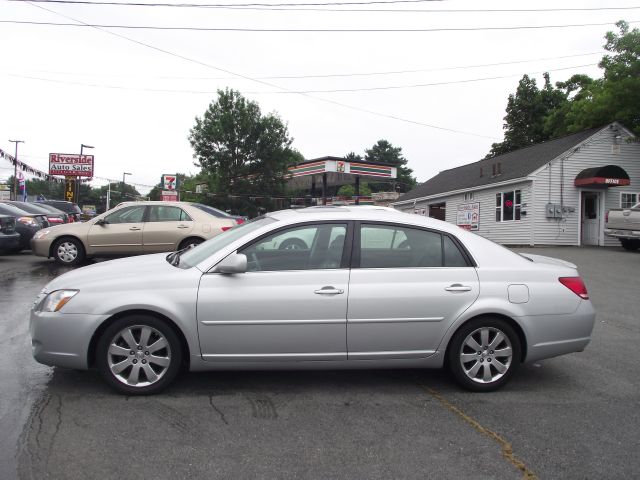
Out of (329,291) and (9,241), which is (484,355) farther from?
(9,241)

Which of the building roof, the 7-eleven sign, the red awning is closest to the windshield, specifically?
Answer: the building roof

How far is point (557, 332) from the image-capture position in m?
4.46

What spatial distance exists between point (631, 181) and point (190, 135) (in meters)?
33.0

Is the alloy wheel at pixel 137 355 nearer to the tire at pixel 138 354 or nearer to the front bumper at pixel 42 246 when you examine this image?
the tire at pixel 138 354

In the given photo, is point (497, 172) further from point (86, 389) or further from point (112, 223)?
point (86, 389)

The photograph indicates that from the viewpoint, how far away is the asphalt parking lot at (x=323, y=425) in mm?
3094

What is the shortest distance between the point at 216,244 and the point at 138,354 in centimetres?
116

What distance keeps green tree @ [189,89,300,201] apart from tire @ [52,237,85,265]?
32837 millimetres

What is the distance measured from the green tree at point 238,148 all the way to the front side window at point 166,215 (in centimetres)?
3270

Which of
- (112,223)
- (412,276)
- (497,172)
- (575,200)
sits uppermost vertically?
(497,172)

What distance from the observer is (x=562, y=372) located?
4.99 m

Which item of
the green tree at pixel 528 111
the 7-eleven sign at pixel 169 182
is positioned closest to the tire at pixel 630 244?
the 7-eleven sign at pixel 169 182

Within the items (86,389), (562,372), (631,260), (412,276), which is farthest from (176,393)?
(631,260)

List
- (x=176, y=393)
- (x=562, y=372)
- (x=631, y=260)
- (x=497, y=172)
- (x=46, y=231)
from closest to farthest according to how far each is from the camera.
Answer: (x=176, y=393) < (x=562, y=372) < (x=46, y=231) < (x=631, y=260) < (x=497, y=172)
